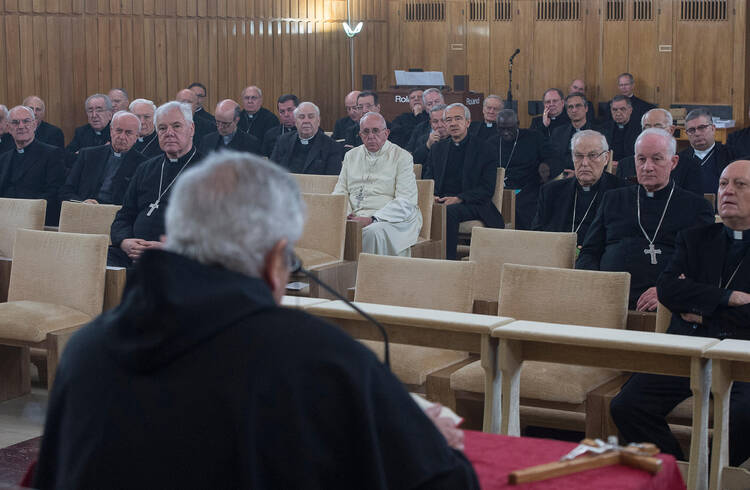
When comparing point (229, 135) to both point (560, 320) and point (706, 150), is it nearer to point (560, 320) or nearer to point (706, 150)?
point (706, 150)

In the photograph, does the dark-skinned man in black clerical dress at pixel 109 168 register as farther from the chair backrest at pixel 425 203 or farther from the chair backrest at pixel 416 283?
the chair backrest at pixel 416 283

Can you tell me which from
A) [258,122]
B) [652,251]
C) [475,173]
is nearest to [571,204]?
[652,251]

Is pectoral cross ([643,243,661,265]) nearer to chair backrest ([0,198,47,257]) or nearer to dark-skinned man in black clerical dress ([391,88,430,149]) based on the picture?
chair backrest ([0,198,47,257])

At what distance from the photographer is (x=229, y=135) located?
34.3 feet

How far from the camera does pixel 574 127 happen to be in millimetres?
10977

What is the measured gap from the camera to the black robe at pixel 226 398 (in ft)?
5.07

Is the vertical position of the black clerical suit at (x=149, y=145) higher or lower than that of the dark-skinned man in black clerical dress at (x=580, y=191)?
higher

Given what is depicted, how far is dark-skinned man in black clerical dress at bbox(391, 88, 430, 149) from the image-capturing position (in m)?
11.9

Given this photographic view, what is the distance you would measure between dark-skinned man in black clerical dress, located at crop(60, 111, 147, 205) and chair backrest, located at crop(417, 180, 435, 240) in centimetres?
215

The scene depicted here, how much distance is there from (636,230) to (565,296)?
1384 mm

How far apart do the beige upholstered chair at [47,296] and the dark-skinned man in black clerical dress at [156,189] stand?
3.28ft

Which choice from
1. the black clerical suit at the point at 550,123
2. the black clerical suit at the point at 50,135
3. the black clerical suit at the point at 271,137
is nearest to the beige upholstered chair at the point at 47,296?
the black clerical suit at the point at 50,135

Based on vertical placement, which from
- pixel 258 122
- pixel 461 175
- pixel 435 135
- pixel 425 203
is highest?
pixel 258 122

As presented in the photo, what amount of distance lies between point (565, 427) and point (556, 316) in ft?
1.48
